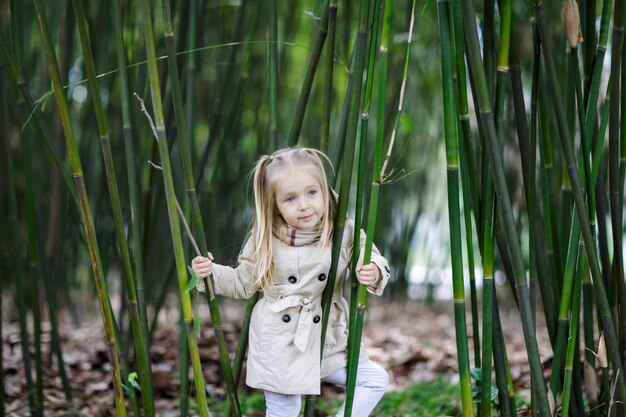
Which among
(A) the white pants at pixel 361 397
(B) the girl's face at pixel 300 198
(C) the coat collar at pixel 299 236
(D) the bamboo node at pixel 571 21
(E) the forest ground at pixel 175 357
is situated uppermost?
(D) the bamboo node at pixel 571 21

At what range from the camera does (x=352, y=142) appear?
123 cm

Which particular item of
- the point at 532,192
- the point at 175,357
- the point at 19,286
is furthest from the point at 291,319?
the point at 175,357

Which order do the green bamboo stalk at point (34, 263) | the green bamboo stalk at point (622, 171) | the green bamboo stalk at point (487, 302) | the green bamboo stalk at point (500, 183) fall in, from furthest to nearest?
the green bamboo stalk at point (34, 263) < the green bamboo stalk at point (622, 171) < the green bamboo stalk at point (487, 302) < the green bamboo stalk at point (500, 183)

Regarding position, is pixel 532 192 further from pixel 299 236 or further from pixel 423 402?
pixel 423 402

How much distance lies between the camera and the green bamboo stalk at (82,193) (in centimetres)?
123

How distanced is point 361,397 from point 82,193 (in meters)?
0.59

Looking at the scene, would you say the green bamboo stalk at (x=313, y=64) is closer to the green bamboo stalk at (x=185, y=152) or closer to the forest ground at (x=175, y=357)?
the green bamboo stalk at (x=185, y=152)

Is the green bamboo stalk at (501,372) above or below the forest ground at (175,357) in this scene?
above

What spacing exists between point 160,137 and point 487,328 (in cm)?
62

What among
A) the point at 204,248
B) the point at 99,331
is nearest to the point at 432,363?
the point at 99,331

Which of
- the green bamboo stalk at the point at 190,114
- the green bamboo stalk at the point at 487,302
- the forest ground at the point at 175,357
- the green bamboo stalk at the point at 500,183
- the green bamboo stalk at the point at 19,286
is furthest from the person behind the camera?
the forest ground at the point at 175,357

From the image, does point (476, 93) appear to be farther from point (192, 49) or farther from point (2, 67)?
point (2, 67)

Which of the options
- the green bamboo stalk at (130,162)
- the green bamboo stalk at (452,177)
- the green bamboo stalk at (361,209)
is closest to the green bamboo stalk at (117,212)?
the green bamboo stalk at (130,162)

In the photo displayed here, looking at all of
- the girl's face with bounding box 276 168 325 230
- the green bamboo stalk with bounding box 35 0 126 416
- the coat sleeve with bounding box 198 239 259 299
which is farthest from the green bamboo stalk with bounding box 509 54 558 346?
the green bamboo stalk with bounding box 35 0 126 416
